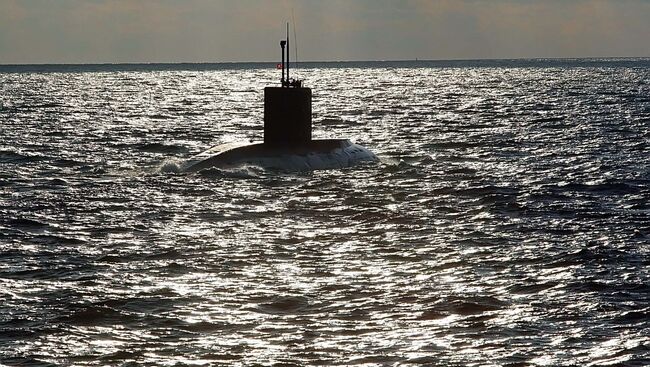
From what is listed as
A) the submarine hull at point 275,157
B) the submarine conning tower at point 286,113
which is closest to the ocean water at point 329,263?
the submarine hull at point 275,157

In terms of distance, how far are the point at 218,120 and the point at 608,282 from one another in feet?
177

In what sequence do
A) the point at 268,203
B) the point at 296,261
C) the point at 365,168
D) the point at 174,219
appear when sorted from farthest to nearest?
the point at 365,168 → the point at 268,203 → the point at 174,219 → the point at 296,261

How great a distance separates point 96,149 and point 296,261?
26991 mm

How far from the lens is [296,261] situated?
59.2 ft

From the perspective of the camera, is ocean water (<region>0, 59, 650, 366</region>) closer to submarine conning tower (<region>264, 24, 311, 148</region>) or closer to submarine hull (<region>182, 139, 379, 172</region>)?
submarine hull (<region>182, 139, 379, 172</region>)

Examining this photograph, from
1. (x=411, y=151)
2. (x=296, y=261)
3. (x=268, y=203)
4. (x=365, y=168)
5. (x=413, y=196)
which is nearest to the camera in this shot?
(x=296, y=261)

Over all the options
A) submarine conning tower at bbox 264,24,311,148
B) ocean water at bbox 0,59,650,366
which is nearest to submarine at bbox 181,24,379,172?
submarine conning tower at bbox 264,24,311,148

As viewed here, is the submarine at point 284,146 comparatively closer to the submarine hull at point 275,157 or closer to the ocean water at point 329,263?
the submarine hull at point 275,157

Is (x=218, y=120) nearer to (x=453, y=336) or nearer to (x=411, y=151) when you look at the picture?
(x=411, y=151)

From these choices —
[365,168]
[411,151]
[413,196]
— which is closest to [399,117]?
[411,151]

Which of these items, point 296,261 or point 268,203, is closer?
point 296,261

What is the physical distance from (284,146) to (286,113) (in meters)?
1.37

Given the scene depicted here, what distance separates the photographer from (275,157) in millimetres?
30922

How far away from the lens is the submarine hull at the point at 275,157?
3080 centimetres
